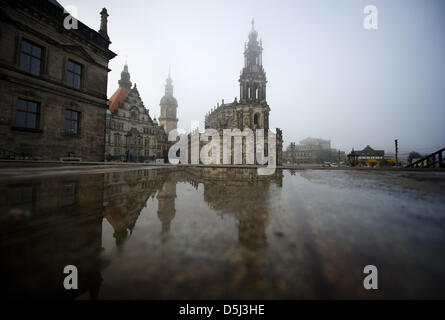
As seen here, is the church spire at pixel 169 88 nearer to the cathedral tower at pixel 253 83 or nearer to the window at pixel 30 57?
the cathedral tower at pixel 253 83

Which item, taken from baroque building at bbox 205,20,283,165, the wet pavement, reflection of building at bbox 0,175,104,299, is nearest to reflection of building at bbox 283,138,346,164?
baroque building at bbox 205,20,283,165

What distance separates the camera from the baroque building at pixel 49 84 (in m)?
8.12

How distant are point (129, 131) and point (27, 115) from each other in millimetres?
23458

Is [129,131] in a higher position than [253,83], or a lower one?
lower

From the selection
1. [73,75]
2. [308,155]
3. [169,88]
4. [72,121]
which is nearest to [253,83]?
[73,75]

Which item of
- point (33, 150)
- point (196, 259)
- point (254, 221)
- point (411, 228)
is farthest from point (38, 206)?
point (33, 150)

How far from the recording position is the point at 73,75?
10539 millimetres

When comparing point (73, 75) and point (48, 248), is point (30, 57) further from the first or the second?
point (48, 248)

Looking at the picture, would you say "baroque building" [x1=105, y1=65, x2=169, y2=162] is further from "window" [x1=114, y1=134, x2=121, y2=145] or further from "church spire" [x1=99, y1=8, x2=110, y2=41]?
"church spire" [x1=99, y1=8, x2=110, y2=41]

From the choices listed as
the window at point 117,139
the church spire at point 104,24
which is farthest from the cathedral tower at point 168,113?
the church spire at point 104,24

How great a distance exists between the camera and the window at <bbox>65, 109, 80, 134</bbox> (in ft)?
33.5

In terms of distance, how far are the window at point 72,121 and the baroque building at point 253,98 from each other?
22.3 meters

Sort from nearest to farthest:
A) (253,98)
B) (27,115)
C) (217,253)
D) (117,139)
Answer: (217,253)
(27,115)
(117,139)
(253,98)
